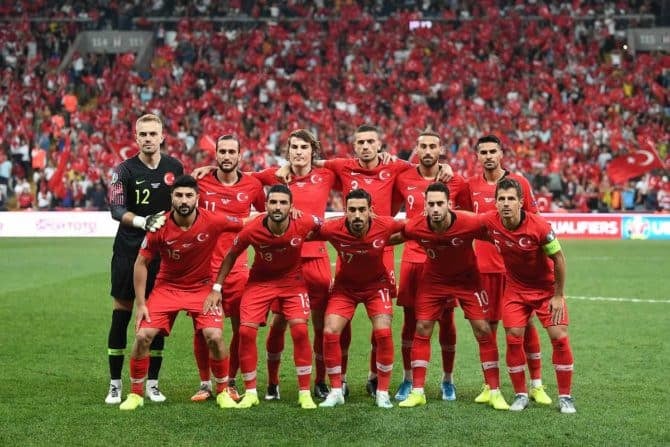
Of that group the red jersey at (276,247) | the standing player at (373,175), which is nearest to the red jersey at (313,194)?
the standing player at (373,175)

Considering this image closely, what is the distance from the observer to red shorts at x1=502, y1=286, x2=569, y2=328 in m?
7.64

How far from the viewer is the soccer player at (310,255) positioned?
8.02 metres

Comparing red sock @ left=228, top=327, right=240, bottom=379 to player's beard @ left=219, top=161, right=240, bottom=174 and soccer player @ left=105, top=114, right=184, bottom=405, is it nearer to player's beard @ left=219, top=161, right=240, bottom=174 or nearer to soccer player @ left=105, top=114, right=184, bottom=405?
soccer player @ left=105, top=114, right=184, bottom=405

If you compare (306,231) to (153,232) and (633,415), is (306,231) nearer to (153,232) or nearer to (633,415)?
(153,232)

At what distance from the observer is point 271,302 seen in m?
7.79

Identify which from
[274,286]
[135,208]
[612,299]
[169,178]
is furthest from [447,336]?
[612,299]

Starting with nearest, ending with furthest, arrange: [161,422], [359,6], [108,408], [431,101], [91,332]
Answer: [161,422]
[108,408]
[91,332]
[431,101]
[359,6]

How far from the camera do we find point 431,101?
31.8 meters

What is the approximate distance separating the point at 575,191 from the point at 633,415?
20.4 m

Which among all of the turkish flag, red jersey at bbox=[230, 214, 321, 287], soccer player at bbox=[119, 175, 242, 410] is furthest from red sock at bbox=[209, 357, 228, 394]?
the turkish flag

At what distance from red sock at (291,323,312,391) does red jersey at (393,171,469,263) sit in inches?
47.5

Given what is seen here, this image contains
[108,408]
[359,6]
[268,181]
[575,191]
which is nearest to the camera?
[108,408]

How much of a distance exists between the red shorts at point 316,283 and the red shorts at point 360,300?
0.79 feet

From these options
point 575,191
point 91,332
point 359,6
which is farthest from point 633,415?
point 359,6
